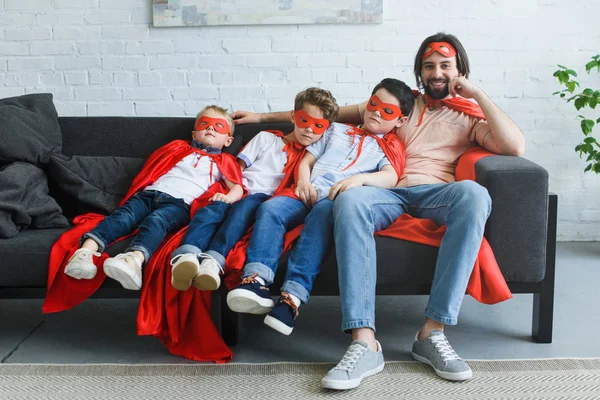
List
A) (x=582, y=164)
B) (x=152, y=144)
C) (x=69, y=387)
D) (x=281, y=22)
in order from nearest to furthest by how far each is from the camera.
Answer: (x=69, y=387)
(x=152, y=144)
(x=281, y=22)
(x=582, y=164)

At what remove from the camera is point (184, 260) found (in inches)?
82.1

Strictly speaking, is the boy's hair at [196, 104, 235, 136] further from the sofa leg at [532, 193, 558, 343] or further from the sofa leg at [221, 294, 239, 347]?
the sofa leg at [532, 193, 558, 343]

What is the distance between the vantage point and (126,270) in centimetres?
210

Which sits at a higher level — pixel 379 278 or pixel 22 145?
pixel 22 145

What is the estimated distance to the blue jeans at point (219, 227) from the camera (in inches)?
87.6

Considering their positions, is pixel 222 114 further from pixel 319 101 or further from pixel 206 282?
pixel 206 282

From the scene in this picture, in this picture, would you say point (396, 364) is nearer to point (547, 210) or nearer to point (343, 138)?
point (547, 210)

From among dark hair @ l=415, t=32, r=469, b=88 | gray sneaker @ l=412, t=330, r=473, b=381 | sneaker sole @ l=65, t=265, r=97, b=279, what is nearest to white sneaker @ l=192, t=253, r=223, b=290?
sneaker sole @ l=65, t=265, r=97, b=279

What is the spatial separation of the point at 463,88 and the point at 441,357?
105cm

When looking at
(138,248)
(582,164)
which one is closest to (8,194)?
(138,248)

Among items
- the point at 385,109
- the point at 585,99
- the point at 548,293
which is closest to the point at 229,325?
the point at 385,109

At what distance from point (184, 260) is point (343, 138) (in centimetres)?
90

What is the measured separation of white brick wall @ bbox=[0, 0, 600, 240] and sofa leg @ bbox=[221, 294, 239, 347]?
1.54 meters

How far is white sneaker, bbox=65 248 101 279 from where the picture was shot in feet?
6.99
